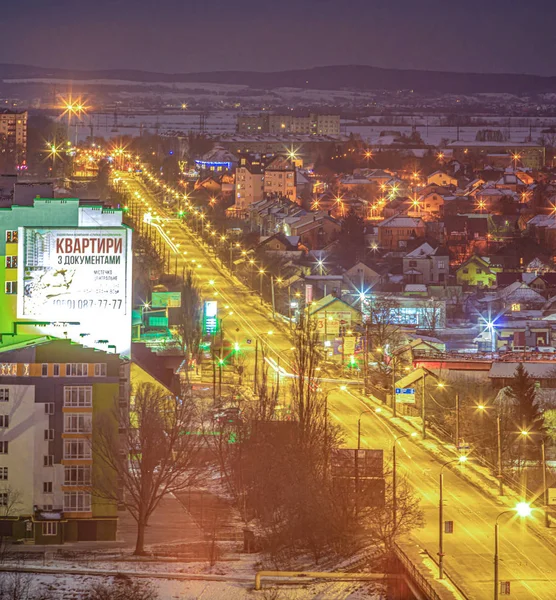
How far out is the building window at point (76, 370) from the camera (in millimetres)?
15305

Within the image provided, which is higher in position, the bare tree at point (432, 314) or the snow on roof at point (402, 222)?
the snow on roof at point (402, 222)

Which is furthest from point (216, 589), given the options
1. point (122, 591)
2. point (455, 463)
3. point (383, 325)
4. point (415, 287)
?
point (415, 287)

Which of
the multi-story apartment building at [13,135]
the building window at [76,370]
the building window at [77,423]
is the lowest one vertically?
the building window at [77,423]

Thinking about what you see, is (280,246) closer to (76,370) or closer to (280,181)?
(280,181)

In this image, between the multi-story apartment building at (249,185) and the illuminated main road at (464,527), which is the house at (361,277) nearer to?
the illuminated main road at (464,527)

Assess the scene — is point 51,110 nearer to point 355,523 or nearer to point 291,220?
point 291,220

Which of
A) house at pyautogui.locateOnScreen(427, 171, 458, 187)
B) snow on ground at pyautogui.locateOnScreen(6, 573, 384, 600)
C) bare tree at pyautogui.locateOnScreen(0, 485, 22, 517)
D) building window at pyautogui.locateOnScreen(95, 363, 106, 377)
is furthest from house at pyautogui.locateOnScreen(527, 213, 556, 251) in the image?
snow on ground at pyautogui.locateOnScreen(6, 573, 384, 600)

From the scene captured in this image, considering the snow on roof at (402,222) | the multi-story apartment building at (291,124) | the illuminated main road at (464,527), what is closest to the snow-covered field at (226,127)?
the multi-story apartment building at (291,124)

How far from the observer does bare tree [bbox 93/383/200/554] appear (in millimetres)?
15203

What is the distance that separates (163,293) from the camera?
93.9 ft

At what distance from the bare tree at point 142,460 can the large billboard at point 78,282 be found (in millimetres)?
2196

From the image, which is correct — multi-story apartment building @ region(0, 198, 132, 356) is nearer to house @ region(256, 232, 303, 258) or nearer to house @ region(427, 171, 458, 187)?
house @ region(256, 232, 303, 258)

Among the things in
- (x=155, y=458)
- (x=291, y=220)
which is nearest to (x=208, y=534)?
(x=155, y=458)

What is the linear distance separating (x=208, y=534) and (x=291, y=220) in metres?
32.4
